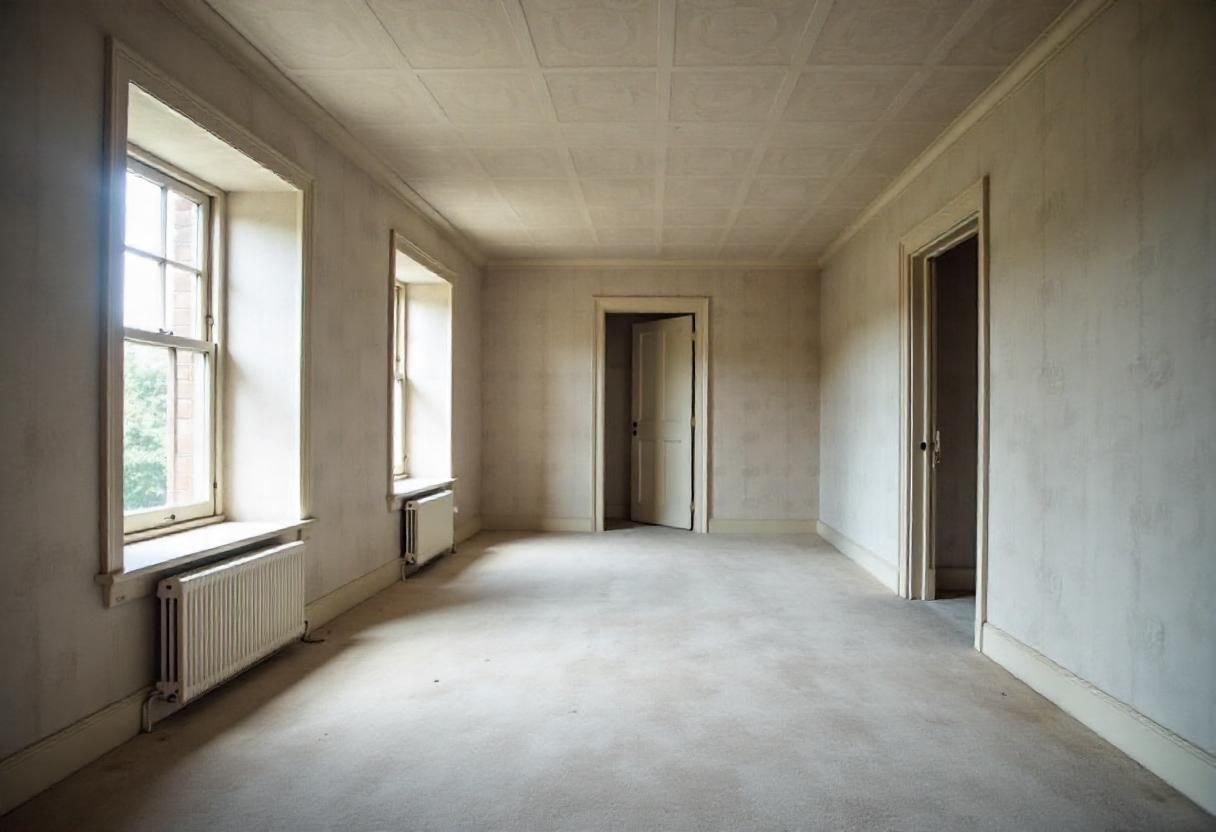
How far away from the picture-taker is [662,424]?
25.8 feet

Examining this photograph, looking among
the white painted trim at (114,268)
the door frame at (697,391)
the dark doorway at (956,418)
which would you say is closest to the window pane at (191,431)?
the white painted trim at (114,268)

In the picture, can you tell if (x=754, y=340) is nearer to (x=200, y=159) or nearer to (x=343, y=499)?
(x=343, y=499)

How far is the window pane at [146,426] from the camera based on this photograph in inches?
113

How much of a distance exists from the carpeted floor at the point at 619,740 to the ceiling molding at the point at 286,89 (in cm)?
268

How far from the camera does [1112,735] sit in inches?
98.1

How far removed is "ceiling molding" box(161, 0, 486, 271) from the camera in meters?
2.71

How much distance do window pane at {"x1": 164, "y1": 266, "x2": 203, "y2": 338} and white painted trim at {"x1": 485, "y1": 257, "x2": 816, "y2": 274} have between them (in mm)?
4233

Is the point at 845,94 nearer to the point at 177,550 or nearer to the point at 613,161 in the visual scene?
the point at 613,161

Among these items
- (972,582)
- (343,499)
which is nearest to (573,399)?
(343,499)

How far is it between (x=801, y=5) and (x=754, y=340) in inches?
190

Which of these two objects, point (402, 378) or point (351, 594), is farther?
point (402, 378)

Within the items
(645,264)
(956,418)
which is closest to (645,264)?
(645,264)

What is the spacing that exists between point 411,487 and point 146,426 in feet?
8.10

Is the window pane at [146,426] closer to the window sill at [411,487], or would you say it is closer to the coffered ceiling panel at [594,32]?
the window sill at [411,487]
